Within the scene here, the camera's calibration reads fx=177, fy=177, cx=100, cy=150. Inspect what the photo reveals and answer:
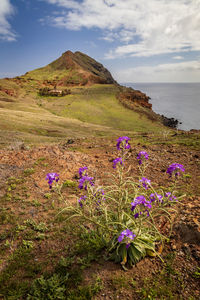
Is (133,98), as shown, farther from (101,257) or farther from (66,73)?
(101,257)

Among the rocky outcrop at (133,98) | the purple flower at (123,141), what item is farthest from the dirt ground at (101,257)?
the rocky outcrop at (133,98)

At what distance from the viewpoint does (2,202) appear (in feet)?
18.2

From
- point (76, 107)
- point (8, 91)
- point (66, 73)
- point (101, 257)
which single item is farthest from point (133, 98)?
point (101, 257)

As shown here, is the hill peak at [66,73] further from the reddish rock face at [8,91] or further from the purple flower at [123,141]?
the purple flower at [123,141]

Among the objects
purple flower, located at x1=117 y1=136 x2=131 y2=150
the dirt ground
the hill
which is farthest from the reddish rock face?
purple flower, located at x1=117 y1=136 x2=131 y2=150

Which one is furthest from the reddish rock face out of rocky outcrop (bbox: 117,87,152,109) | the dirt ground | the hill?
the dirt ground

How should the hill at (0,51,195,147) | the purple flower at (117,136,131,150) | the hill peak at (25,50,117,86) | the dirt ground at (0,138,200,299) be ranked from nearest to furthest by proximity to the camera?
1. the dirt ground at (0,138,200,299)
2. the purple flower at (117,136,131,150)
3. the hill at (0,51,195,147)
4. the hill peak at (25,50,117,86)

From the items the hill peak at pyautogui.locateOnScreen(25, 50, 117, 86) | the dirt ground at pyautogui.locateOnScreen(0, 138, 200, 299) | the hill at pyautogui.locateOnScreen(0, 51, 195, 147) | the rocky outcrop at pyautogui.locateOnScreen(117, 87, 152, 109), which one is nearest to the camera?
the dirt ground at pyautogui.locateOnScreen(0, 138, 200, 299)

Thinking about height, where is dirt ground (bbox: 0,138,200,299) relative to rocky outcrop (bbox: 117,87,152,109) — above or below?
below

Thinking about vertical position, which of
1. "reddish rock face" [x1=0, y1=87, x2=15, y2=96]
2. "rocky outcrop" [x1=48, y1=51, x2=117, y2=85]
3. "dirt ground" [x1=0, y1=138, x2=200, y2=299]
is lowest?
"dirt ground" [x1=0, y1=138, x2=200, y2=299]

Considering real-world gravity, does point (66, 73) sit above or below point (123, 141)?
above

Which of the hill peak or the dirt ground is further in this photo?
the hill peak

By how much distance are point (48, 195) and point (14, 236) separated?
5.99ft

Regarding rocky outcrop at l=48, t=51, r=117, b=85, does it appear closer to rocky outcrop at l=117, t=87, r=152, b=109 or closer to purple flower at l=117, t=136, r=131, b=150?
rocky outcrop at l=117, t=87, r=152, b=109
